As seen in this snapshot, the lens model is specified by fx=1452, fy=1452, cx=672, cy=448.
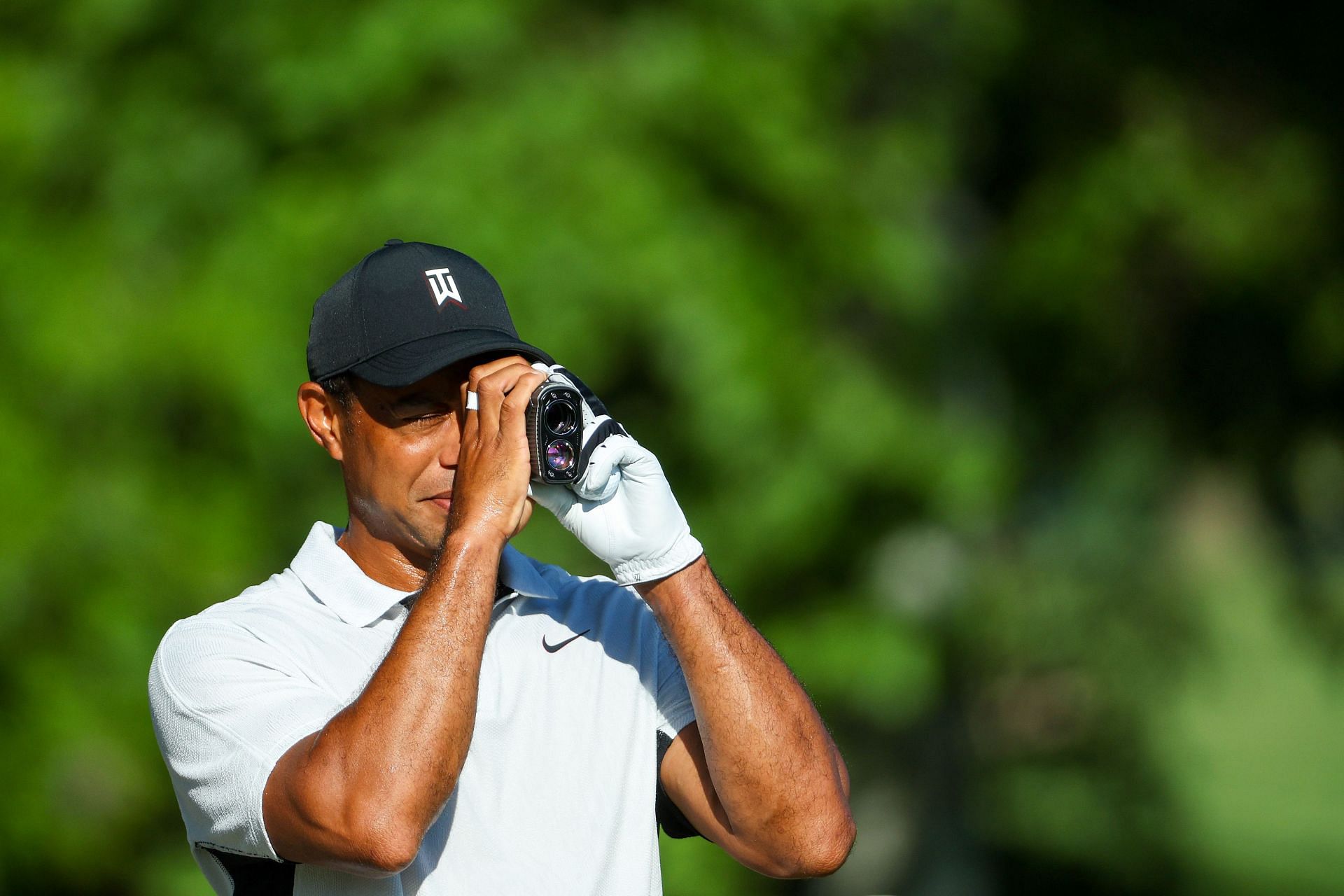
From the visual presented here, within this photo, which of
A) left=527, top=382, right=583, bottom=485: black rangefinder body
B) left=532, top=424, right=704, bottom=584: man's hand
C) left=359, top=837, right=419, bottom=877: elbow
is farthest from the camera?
left=532, top=424, right=704, bottom=584: man's hand

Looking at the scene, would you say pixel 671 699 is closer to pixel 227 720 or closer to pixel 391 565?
pixel 391 565

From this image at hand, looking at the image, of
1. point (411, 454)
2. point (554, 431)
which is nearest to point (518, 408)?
point (554, 431)

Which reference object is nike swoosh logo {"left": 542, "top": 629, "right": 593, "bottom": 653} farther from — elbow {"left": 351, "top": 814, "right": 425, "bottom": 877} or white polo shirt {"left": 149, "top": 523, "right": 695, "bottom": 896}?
elbow {"left": 351, "top": 814, "right": 425, "bottom": 877}

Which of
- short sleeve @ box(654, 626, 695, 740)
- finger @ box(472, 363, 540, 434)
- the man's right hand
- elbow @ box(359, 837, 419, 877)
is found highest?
finger @ box(472, 363, 540, 434)

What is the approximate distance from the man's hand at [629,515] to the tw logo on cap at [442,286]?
35 cm

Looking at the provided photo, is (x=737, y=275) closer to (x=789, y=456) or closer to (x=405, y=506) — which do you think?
(x=789, y=456)

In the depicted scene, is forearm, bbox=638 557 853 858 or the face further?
the face

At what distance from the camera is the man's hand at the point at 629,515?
2.14m

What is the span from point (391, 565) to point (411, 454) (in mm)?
183

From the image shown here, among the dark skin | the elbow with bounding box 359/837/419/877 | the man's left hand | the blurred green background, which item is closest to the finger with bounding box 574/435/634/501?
the man's left hand

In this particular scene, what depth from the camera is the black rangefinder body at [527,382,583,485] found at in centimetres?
204

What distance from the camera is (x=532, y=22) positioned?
580 centimetres

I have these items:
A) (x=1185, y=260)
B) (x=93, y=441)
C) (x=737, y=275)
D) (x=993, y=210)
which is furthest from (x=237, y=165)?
(x=1185, y=260)

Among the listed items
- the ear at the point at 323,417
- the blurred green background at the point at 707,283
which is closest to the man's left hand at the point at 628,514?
the ear at the point at 323,417
